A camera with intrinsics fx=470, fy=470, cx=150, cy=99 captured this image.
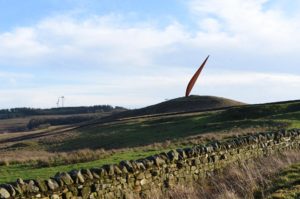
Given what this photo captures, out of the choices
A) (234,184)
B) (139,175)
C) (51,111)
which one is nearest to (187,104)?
(234,184)

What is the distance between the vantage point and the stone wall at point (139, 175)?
8.88 meters

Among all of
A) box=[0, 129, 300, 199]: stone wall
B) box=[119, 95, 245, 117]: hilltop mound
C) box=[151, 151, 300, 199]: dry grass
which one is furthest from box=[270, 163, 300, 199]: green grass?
box=[119, 95, 245, 117]: hilltop mound

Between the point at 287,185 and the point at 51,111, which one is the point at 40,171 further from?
the point at 51,111

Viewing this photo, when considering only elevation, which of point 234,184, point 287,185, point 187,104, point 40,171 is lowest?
point 40,171

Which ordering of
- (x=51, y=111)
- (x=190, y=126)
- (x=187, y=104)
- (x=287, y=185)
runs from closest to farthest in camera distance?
1. (x=287, y=185)
2. (x=190, y=126)
3. (x=187, y=104)
4. (x=51, y=111)

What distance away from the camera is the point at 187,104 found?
82.5 m

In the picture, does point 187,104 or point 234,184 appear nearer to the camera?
point 234,184

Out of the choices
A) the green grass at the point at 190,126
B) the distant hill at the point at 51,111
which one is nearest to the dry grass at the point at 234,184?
the green grass at the point at 190,126

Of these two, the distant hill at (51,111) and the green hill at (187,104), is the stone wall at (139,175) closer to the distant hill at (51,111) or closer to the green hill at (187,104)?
the green hill at (187,104)

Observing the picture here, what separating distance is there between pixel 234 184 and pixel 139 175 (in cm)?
262

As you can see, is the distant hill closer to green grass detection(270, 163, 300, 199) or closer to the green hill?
the green hill

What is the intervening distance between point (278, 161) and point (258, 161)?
51.2 inches

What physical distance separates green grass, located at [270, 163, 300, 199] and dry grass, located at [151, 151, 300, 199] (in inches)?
7.4

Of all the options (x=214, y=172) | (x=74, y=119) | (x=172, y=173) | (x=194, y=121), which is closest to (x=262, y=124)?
(x=194, y=121)
